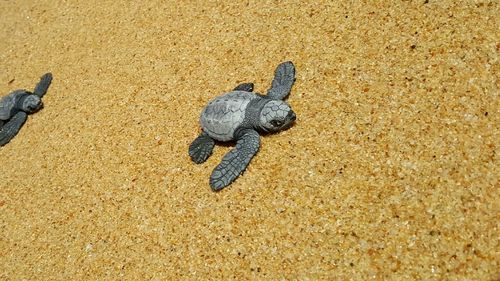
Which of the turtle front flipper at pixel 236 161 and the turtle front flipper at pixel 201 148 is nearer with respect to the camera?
the turtle front flipper at pixel 236 161

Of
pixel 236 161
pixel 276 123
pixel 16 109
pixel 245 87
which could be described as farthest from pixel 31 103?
pixel 276 123

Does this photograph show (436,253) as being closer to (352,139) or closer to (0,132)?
(352,139)

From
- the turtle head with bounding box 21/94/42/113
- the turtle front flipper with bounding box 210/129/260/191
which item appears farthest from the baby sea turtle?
the turtle head with bounding box 21/94/42/113

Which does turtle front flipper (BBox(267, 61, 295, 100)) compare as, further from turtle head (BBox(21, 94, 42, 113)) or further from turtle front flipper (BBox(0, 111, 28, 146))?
turtle front flipper (BBox(0, 111, 28, 146))

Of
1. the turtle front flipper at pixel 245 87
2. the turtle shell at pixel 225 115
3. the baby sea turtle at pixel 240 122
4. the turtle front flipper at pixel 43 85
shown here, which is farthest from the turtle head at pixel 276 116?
the turtle front flipper at pixel 43 85

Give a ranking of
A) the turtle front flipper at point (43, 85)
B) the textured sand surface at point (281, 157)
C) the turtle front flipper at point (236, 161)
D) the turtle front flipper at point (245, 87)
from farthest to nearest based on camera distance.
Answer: the turtle front flipper at point (43, 85) < the turtle front flipper at point (245, 87) < the turtle front flipper at point (236, 161) < the textured sand surface at point (281, 157)

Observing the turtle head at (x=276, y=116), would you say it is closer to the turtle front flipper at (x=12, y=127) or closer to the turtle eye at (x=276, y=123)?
the turtle eye at (x=276, y=123)
